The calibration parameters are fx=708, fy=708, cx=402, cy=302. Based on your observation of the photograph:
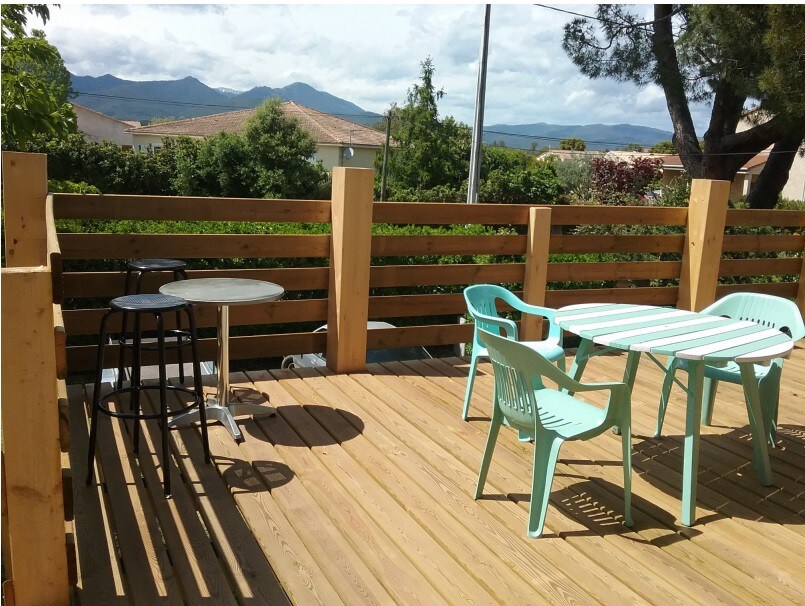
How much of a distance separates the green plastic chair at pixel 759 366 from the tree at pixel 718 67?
7666 mm

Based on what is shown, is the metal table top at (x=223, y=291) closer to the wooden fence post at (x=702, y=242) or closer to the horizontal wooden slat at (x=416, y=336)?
the horizontal wooden slat at (x=416, y=336)

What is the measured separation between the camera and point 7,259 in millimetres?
3756

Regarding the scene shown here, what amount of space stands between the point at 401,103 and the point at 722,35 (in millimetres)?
25225

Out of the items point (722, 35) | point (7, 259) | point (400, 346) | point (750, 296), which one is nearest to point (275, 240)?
point (400, 346)

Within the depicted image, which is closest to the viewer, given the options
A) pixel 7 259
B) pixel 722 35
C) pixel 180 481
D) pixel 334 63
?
pixel 180 481

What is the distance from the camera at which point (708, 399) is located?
4.15 meters

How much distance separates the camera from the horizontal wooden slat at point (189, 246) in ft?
13.6

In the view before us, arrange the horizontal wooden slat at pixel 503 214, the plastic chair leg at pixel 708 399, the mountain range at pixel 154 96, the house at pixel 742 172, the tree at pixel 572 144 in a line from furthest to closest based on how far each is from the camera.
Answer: the mountain range at pixel 154 96 → the tree at pixel 572 144 → the house at pixel 742 172 → the horizontal wooden slat at pixel 503 214 → the plastic chair leg at pixel 708 399

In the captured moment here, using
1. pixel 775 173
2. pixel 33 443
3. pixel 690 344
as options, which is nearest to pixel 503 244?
pixel 690 344

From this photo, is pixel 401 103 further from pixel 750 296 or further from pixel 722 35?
pixel 750 296

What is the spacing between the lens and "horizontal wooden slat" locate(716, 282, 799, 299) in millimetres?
6645

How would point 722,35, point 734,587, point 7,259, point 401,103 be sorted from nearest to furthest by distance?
1. point 734,587
2. point 7,259
3. point 722,35
4. point 401,103

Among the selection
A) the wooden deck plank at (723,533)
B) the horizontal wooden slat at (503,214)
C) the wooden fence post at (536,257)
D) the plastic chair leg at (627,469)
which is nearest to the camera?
the wooden deck plank at (723,533)

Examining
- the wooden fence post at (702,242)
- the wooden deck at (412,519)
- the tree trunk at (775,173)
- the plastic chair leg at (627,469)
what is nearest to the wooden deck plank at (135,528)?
the wooden deck at (412,519)
